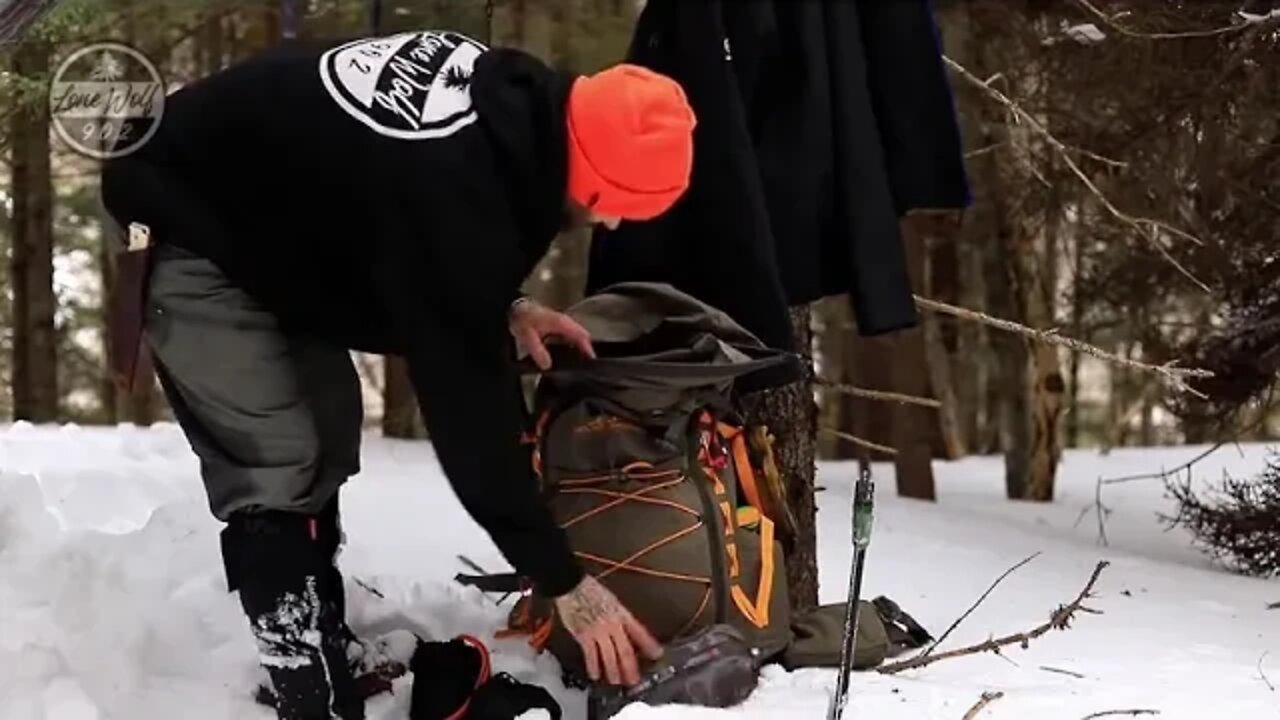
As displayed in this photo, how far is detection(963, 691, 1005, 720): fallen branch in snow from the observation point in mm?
2141

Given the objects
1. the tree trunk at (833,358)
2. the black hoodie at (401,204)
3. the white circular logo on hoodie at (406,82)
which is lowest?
the tree trunk at (833,358)

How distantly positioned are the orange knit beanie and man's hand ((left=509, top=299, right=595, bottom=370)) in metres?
0.42

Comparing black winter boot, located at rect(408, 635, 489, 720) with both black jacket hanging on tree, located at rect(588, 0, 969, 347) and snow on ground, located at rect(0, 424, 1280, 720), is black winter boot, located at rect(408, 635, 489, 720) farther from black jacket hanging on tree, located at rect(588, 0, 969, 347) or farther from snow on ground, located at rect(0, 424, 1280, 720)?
black jacket hanging on tree, located at rect(588, 0, 969, 347)

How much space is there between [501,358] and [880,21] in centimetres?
93

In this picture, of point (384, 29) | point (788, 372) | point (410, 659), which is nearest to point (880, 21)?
point (788, 372)

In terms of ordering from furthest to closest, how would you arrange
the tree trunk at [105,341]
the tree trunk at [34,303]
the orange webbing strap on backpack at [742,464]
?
the tree trunk at [105,341] < the tree trunk at [34,303] < the orange webbing strap on backpack at [742,464]

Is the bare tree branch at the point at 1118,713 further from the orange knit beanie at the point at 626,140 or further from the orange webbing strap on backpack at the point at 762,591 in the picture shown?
the orange knit beanie at the point at 626,140

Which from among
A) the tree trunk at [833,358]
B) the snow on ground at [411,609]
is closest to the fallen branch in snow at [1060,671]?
the snow on ground at [411,609]

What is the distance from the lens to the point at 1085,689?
2330 millimetres

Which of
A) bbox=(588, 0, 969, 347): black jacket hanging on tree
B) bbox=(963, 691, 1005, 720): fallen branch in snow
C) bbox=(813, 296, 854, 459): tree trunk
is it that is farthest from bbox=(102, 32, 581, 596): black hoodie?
bbox=(813, 296, 854, 459): tree trunk

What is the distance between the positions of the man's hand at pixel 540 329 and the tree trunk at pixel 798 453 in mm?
573

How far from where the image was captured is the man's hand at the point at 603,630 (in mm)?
2127

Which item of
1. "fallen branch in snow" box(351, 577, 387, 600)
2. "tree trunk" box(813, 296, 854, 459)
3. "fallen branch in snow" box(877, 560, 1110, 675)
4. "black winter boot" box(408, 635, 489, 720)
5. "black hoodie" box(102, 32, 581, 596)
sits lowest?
"tree trunk" box(813, 296, 854, 459)

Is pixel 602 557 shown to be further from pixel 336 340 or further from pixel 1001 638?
pixel 1001 638
